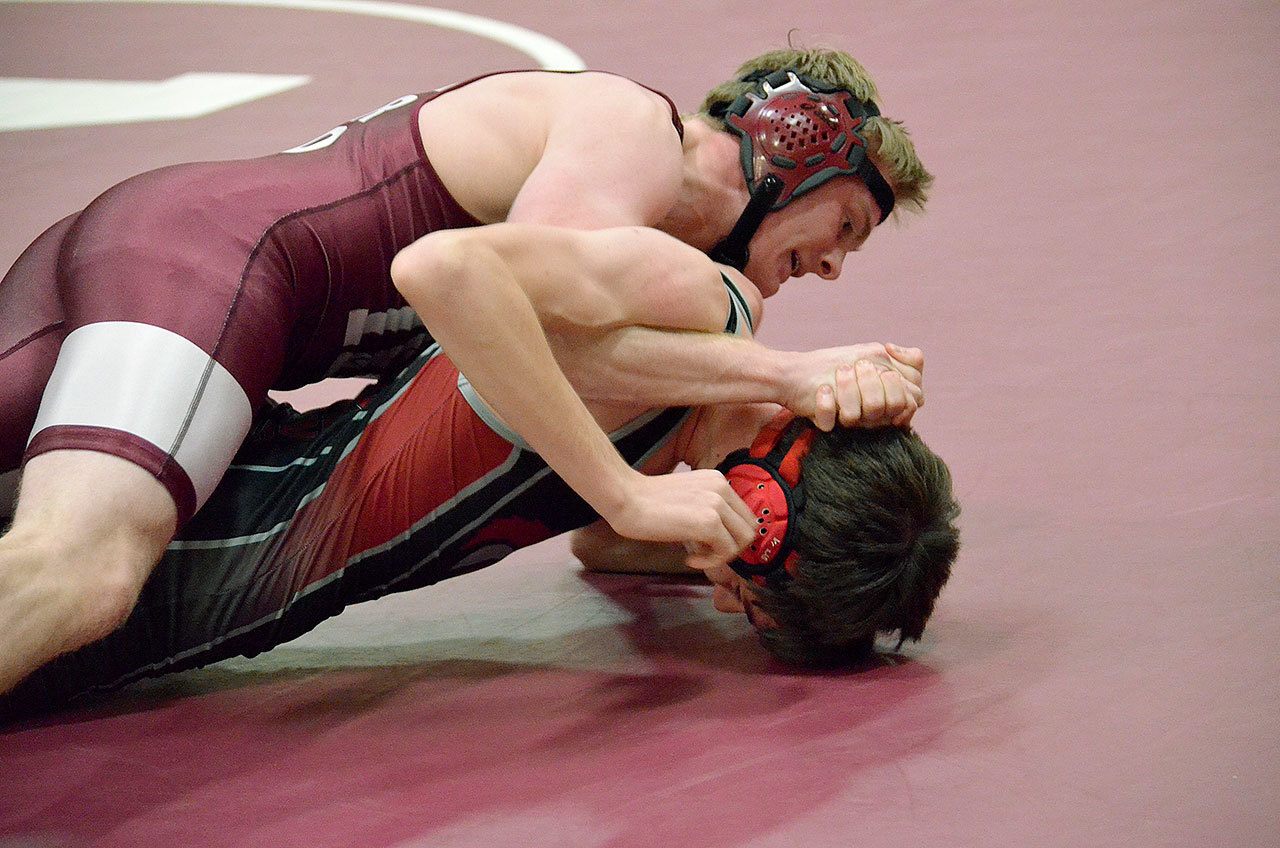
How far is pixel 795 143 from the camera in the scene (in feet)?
8.76

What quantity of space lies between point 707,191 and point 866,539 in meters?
0.83

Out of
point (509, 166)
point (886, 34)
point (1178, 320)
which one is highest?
point (509, 166)

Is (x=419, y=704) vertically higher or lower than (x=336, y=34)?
lower

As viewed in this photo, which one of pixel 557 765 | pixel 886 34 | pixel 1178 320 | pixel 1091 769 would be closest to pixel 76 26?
pixel 886 34

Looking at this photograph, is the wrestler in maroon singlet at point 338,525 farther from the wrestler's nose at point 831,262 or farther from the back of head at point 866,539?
the wrestler's nose at point 831,262

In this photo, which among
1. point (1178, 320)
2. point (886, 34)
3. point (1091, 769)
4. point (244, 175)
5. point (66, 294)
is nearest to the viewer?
point (1091, 769)

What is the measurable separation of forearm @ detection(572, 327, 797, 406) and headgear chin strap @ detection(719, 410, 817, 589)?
0.07 meters

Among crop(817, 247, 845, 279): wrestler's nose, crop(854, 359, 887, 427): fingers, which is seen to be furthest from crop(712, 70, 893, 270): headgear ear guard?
crop(854, 359, 887, 427): fingers

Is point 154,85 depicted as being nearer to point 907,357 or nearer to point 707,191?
point 707,191

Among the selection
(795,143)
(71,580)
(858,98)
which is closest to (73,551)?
(71,580)

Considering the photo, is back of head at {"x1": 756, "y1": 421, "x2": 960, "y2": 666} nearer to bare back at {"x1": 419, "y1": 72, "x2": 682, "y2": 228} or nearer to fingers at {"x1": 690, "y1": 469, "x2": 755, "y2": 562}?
fingers at {"x1": 690, "y1": 469, "x2": 755, "y2": 562}

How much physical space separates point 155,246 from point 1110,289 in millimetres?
2540

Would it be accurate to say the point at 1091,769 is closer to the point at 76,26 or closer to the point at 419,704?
the point at 419,704

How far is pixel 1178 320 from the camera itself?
3652 millimetres
